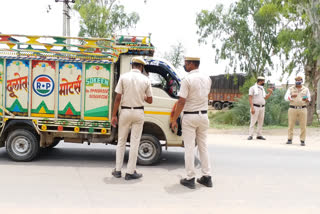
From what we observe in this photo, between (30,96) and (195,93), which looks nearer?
(195,93)

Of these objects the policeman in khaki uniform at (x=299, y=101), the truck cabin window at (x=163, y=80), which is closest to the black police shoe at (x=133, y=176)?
the truck cabin window at (x=163, y=80)

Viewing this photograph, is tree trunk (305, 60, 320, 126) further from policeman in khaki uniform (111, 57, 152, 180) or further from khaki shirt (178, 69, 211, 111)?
policeman in khaki uniform (111, 57, 152, 180)

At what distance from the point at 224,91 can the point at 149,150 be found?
1148 inches

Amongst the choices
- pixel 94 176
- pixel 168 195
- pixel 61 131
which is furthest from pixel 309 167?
pixel 61 131

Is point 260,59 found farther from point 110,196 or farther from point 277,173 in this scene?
point 110,196

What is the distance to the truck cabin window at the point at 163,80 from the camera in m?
6.95

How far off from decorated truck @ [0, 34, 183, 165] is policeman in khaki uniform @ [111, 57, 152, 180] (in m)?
0.99

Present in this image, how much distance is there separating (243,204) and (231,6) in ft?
84.6

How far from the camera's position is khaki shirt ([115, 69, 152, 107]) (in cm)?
572

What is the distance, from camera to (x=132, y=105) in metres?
5.75

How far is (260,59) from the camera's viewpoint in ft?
92.7

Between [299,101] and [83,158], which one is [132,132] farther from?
[299,101]

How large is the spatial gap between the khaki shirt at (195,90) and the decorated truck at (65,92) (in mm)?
1394

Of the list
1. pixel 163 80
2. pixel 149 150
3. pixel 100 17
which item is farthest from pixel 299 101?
pixel 100 17
